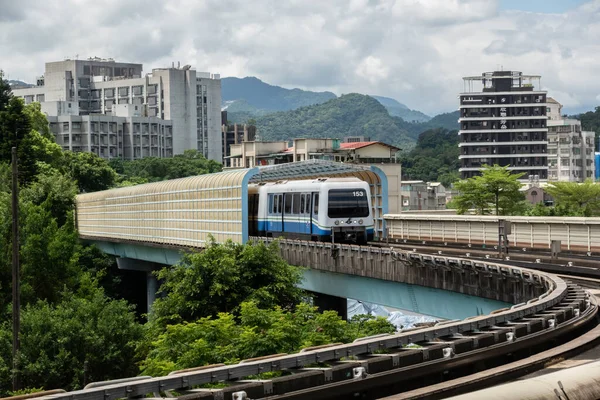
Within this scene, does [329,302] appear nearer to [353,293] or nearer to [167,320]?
[353,293]

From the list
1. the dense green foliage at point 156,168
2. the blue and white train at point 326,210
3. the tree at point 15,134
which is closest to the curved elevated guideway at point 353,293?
the blue and white train at point 326,210

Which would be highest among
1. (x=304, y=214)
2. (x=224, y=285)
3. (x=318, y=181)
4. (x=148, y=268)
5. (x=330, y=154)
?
(x=330, y=154)

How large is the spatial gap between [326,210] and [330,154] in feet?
265

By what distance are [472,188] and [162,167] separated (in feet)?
343

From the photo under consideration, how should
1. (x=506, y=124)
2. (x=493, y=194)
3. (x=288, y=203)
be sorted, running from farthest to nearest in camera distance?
(x=506, y=124)
(x=493, y=194)
(x=288, y=203)

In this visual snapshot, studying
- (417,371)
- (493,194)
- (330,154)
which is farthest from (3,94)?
(417,371)

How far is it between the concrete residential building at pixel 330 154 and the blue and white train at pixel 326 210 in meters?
49.5

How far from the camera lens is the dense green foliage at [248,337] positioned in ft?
87.4

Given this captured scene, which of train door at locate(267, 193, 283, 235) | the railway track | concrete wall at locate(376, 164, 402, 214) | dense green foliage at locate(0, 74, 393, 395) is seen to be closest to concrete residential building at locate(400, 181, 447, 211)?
concrete wall at locate(376, 164, 402, 214)

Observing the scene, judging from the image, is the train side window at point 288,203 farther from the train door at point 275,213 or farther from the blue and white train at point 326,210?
the train door at point 275,213

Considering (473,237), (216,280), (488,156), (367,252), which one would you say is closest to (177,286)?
(216,280)

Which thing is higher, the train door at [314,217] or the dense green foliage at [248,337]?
the train door at [314,217]

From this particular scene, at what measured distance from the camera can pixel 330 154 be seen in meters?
Answer: 130

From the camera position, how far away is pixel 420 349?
46.5ft
